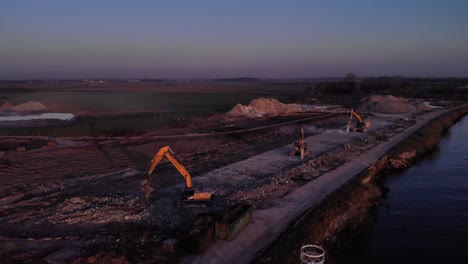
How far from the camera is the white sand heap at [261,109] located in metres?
59.9

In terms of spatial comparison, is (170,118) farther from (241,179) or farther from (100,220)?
(100,220)

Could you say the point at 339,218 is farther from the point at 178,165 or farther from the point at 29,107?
the point at 29,107

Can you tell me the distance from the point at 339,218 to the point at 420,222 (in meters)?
4.80

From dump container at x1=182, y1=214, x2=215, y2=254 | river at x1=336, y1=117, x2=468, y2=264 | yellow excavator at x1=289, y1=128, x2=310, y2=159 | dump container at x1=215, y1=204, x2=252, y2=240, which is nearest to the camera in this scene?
dump container at x1=182, y1=214, x2=215, y2=254

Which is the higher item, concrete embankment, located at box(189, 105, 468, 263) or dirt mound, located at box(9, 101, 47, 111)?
dirt mound, located at box(9, 101, 47, 111)

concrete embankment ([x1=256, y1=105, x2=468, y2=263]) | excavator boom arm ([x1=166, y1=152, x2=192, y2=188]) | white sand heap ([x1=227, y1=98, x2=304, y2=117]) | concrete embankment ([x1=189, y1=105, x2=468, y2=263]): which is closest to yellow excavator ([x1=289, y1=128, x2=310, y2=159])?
concrete embankment ([x1=189, y1=105, x2=468, y2=263])

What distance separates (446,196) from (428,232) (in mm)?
6740

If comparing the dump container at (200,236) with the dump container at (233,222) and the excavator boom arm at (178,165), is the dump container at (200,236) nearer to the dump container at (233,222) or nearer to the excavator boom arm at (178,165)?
the dump container at (233,222)

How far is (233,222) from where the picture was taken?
16.0 m

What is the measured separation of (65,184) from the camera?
24.1 m

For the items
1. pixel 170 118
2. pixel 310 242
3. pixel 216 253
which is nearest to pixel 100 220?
pixel 216 253

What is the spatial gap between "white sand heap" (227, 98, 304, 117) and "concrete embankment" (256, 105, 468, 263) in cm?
2936

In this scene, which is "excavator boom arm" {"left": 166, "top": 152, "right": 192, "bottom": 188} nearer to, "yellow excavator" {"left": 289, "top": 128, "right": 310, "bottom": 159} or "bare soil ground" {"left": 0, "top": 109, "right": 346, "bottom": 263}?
"bare soil ground" {"left": 0, "top": 109, "right": 346, "bottom": 263}

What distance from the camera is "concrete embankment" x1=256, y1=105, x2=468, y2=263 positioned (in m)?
15.7
